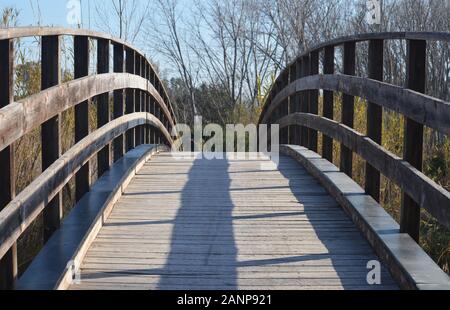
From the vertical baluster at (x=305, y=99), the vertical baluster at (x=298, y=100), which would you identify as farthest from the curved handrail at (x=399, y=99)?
the vertical baluster at (x=298, y=100)

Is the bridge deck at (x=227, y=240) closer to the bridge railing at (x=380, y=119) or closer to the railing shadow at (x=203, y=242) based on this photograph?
the railing shadow at (x=203, y=242)

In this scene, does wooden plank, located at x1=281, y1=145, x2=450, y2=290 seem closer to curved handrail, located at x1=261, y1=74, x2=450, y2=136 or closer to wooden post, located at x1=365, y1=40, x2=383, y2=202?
wooden post, located at x1=365, y1=40, x2=383, y2=202

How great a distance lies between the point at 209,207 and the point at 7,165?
7.22 feet

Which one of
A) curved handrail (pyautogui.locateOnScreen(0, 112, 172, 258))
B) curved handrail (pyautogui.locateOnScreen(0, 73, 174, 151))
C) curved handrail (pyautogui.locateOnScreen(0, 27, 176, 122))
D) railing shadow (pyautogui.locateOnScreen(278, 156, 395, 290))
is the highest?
curved handrail (pyautogui.locateOnScreen(0, 27, 176, 122))

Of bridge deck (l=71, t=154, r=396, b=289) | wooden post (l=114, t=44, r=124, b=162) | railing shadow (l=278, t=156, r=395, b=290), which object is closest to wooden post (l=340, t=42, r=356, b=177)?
bridge deck (l=71, t=154, r=396, b=289)

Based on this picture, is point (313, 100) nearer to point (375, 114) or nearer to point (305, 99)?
point (305, 99)

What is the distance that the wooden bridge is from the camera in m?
3.36

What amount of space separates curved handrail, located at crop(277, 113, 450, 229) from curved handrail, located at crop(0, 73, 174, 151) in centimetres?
169

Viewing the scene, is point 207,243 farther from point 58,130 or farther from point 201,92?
point 201,92

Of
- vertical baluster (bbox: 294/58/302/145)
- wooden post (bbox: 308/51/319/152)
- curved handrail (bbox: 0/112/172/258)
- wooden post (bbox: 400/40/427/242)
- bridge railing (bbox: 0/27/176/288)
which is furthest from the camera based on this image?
vertical baluster (bbox: 294/58/302/145)

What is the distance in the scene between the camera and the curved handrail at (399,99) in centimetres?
332
